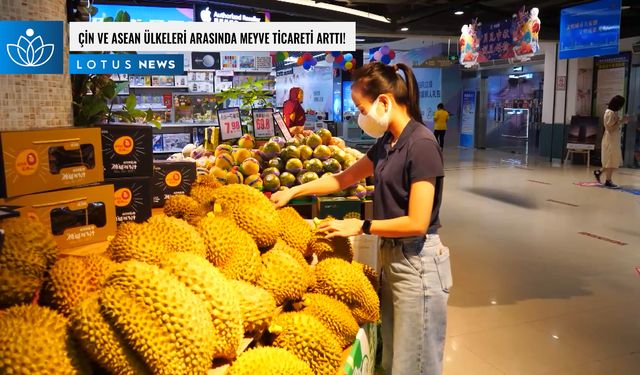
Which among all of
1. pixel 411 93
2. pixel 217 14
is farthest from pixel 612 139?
pixel 411 93

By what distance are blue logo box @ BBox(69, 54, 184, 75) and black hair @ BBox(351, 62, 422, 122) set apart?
1.24 meters

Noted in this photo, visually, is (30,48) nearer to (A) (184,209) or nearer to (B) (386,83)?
(A) (184,209)

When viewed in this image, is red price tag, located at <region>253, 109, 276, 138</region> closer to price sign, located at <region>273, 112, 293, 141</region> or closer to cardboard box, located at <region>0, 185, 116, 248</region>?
price sign, located at <region>273, 112, 293, 141</region>

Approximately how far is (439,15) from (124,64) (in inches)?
363

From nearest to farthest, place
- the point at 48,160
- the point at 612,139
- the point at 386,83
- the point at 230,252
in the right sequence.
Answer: the point at 230,252
the point at 48,160
the point at 386,83
the point at 612,139

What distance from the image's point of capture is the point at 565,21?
891 cm

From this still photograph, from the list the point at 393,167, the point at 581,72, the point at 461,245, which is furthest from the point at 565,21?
the point at 393,167

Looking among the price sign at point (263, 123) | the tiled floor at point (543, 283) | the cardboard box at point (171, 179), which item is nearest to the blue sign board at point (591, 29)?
Answer: the tiled floor at point (543, 283)

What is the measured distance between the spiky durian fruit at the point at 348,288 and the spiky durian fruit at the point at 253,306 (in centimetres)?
33

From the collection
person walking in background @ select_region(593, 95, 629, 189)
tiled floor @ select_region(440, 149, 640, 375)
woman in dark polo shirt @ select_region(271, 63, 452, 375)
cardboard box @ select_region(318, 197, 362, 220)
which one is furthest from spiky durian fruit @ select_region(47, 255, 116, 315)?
person walking in background @ select_region(593, 95, 629, 189)

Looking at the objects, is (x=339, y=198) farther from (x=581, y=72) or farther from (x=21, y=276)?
(x=581, y=72)

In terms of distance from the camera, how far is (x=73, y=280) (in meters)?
1.22

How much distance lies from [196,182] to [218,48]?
1.24 m

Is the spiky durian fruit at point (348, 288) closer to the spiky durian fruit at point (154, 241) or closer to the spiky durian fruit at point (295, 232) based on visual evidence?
the spiky durian fruit at point (295, 232)
